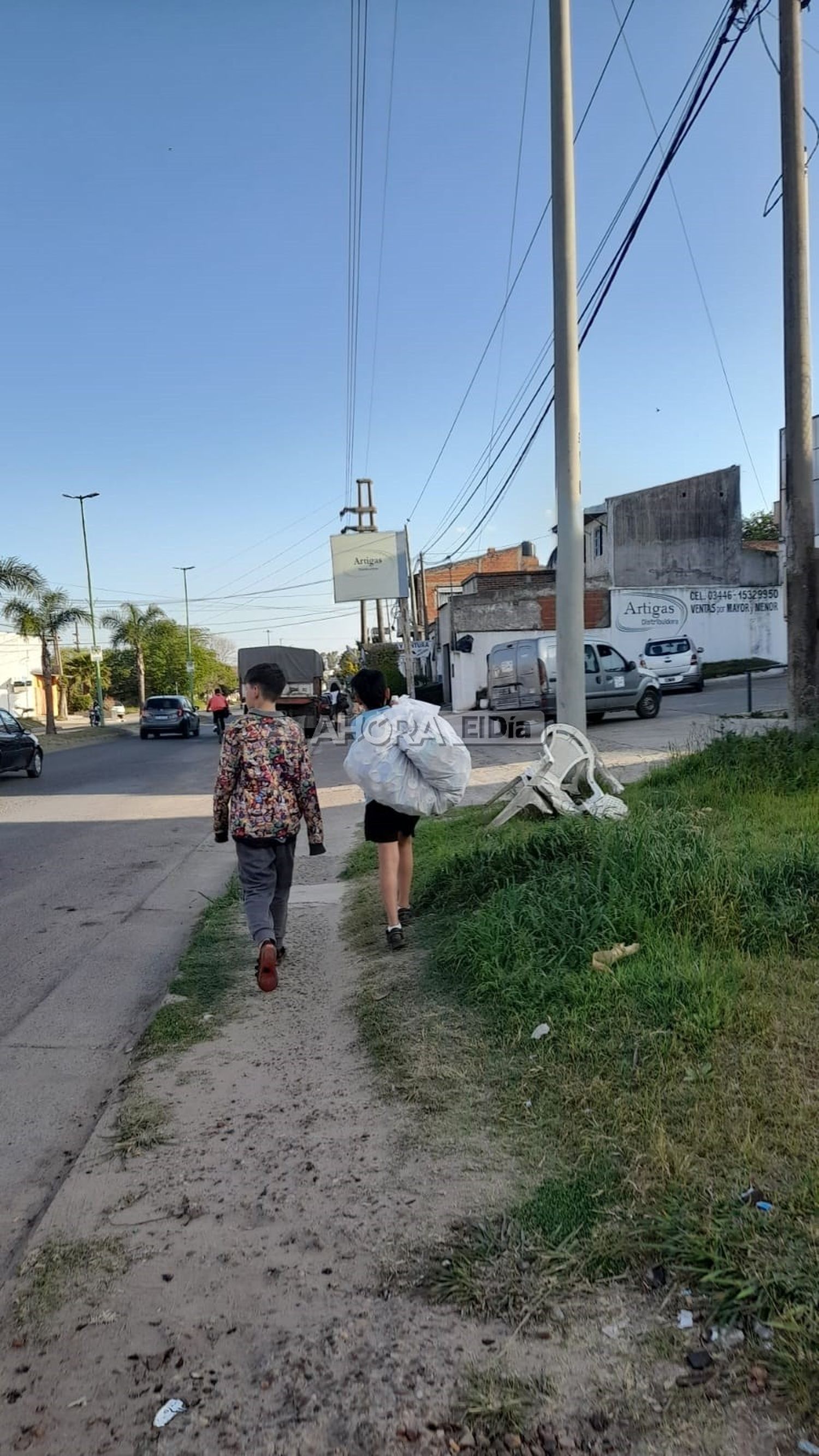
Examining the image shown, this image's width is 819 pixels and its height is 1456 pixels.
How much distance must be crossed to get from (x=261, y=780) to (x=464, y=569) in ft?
207

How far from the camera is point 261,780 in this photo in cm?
527

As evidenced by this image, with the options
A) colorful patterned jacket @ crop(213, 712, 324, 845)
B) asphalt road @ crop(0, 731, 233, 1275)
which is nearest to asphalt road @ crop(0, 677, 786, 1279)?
asphalt road @ crop(0, 731, 233, 1275)

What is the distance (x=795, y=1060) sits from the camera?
323 cm

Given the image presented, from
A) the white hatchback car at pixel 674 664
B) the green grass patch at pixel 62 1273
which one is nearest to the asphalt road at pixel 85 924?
the green grass patch at pixel 62 1273

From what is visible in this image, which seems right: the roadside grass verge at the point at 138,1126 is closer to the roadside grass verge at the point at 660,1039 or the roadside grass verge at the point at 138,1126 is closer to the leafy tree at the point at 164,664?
the roadside grass verge at the point at 660,1039

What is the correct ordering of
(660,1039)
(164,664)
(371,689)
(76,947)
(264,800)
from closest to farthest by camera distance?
(660,1039), (264,800), (371,689), (76,947), (164,664)

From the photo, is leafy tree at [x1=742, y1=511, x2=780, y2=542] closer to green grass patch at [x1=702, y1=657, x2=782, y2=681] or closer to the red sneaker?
green grass patch at [x1=702, y1=657, x2=782, y2=681]

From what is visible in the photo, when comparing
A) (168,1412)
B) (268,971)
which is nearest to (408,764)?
(268,971)

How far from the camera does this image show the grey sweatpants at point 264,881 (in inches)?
205

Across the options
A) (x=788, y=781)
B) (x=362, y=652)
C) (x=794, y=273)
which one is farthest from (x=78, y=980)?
(x=362, y=652)

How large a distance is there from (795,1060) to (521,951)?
1.38 metres

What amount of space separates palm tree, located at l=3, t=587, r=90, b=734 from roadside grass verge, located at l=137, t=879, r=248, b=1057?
104 feet

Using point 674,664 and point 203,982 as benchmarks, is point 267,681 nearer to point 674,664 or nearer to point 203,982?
point 203,982

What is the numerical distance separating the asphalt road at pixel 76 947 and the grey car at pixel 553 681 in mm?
7422
